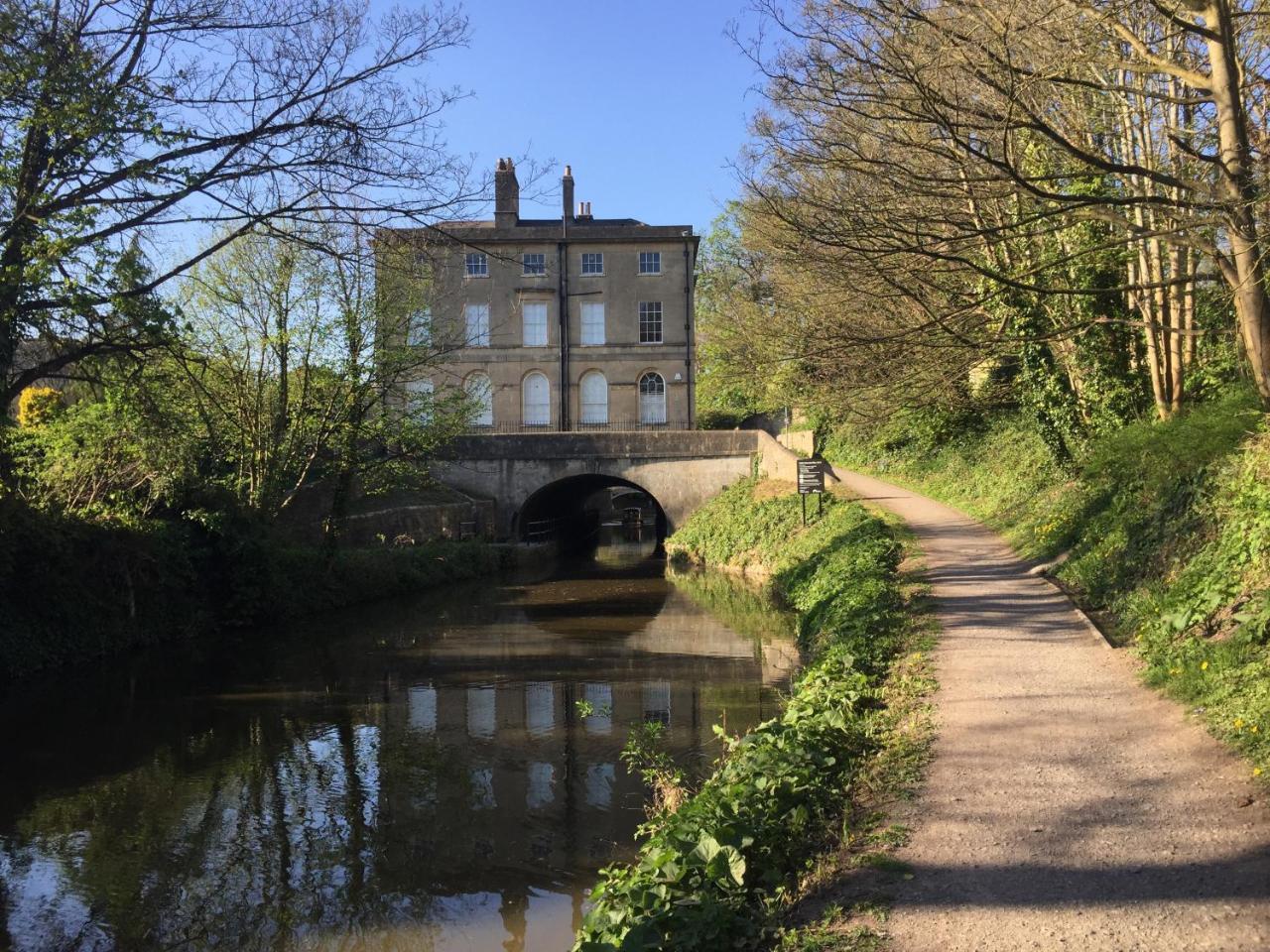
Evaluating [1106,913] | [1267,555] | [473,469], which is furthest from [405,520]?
[1106,913]

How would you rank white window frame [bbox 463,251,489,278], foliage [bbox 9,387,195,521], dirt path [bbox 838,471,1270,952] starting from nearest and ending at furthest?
1. dirt path [bbox 838,471,1270,952]
2. foliage [bbox 9,387,195,521]
3. white window frame [bbox 463,251,489,278]

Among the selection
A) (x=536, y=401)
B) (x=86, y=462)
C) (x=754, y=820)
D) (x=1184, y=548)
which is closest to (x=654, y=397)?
(x=536, y=401)

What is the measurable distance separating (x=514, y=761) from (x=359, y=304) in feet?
44.9

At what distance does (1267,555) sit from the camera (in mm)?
7871

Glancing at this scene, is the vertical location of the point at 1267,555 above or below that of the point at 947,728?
above

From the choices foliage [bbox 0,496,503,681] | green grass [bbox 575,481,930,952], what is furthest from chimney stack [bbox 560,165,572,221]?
green grass [bbox 575,481,930,952]

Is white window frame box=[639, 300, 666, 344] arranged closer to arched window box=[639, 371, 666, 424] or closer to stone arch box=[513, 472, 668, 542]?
arched window box=[639, 371, 666, 424]

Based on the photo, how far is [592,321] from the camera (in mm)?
37531

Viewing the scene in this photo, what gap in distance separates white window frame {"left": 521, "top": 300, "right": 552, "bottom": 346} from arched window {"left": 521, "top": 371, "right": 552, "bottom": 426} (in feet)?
3.86

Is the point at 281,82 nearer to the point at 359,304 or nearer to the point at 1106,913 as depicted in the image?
the point at 1106,913

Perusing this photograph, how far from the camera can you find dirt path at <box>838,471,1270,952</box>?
13.9ft

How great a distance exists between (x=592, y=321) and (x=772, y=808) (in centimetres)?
3280

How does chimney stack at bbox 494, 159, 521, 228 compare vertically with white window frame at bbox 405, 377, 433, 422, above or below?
above

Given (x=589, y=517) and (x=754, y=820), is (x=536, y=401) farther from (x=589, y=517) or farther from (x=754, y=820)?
(x=754, y=820)
